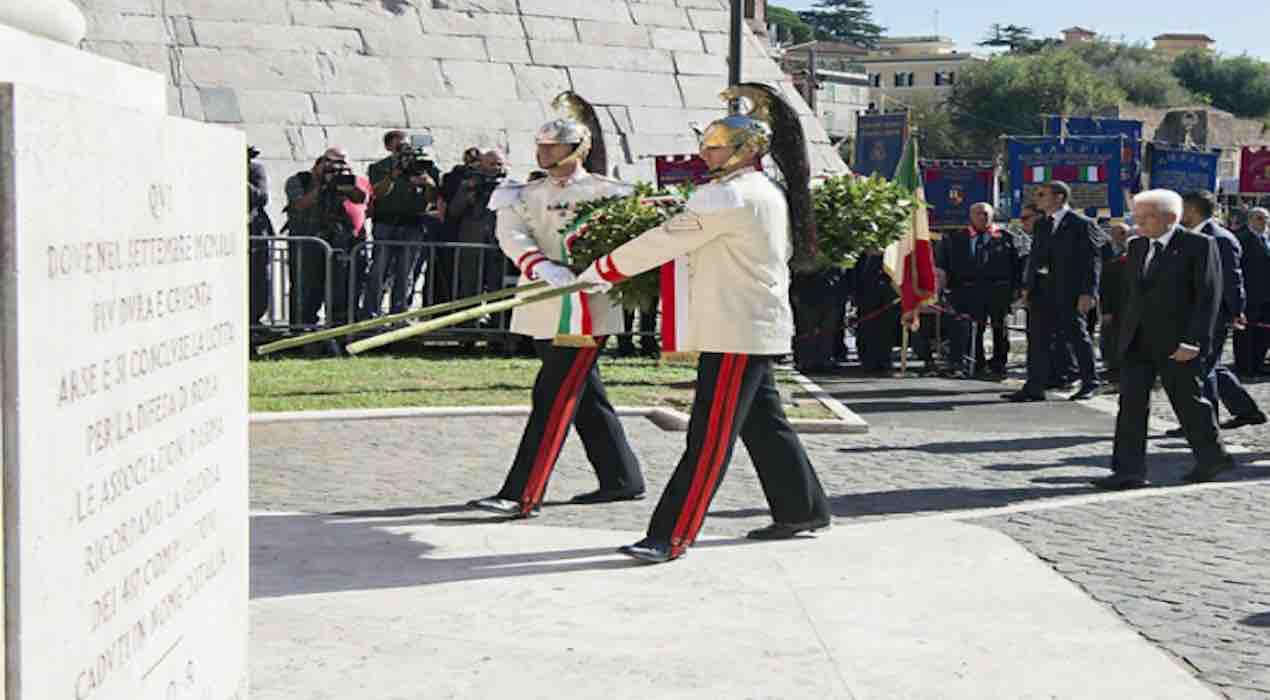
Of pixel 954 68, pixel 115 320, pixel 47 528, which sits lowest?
pixel 47 528

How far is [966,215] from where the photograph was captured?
22938 millimetres

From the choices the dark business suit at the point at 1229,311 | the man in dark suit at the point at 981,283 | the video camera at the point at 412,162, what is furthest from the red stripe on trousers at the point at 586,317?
the man in dark suit at the point at 981,283

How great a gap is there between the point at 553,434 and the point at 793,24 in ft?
545

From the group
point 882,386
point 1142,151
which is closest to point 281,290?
point 882,386

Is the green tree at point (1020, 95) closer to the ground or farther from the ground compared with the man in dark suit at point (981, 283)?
farther from the ground

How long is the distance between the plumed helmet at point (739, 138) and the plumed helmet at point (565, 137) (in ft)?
3.82

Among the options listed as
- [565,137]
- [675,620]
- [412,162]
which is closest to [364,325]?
[675,620]

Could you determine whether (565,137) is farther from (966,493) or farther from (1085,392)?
(1085,392)

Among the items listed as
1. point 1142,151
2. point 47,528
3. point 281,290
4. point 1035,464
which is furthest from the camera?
point 1142,151

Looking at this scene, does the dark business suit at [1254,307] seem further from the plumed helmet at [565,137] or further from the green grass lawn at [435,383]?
the plumed helmet at [565,137]

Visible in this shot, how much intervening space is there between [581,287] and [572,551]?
3.66ft

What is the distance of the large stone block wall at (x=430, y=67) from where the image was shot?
80.5 feet

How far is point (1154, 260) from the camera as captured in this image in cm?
1066

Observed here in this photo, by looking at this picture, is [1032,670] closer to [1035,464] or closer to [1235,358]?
[1035,464]
